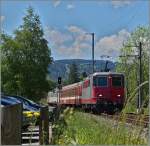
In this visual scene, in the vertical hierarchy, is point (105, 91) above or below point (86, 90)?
below

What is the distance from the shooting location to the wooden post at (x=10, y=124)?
6176 mm

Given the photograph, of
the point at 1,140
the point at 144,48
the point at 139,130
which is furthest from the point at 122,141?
the point at 144,48

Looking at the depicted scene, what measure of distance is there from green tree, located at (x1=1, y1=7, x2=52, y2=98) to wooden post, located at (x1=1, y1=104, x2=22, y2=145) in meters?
33.7

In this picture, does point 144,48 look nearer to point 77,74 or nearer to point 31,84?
point 31,84

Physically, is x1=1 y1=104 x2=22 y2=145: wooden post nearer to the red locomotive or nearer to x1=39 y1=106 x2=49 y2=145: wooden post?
x1=39 y1=106 x2=49 y2=145: wooden post

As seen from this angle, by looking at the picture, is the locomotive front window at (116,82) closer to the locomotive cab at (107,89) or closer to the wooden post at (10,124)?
the locomotive cab at (107,89)

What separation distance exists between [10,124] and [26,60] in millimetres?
35139

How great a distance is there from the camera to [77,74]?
142 meters

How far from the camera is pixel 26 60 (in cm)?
4128

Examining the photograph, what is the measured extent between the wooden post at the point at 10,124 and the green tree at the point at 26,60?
33731 millimetres

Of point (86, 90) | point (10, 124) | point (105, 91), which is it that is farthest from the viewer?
point (86, 90)

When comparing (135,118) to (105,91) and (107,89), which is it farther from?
(105,91)

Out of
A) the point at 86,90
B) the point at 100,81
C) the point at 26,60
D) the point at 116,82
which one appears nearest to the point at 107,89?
the point at 100,81

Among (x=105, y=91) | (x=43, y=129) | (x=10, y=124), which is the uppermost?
(x=105, y=91)
